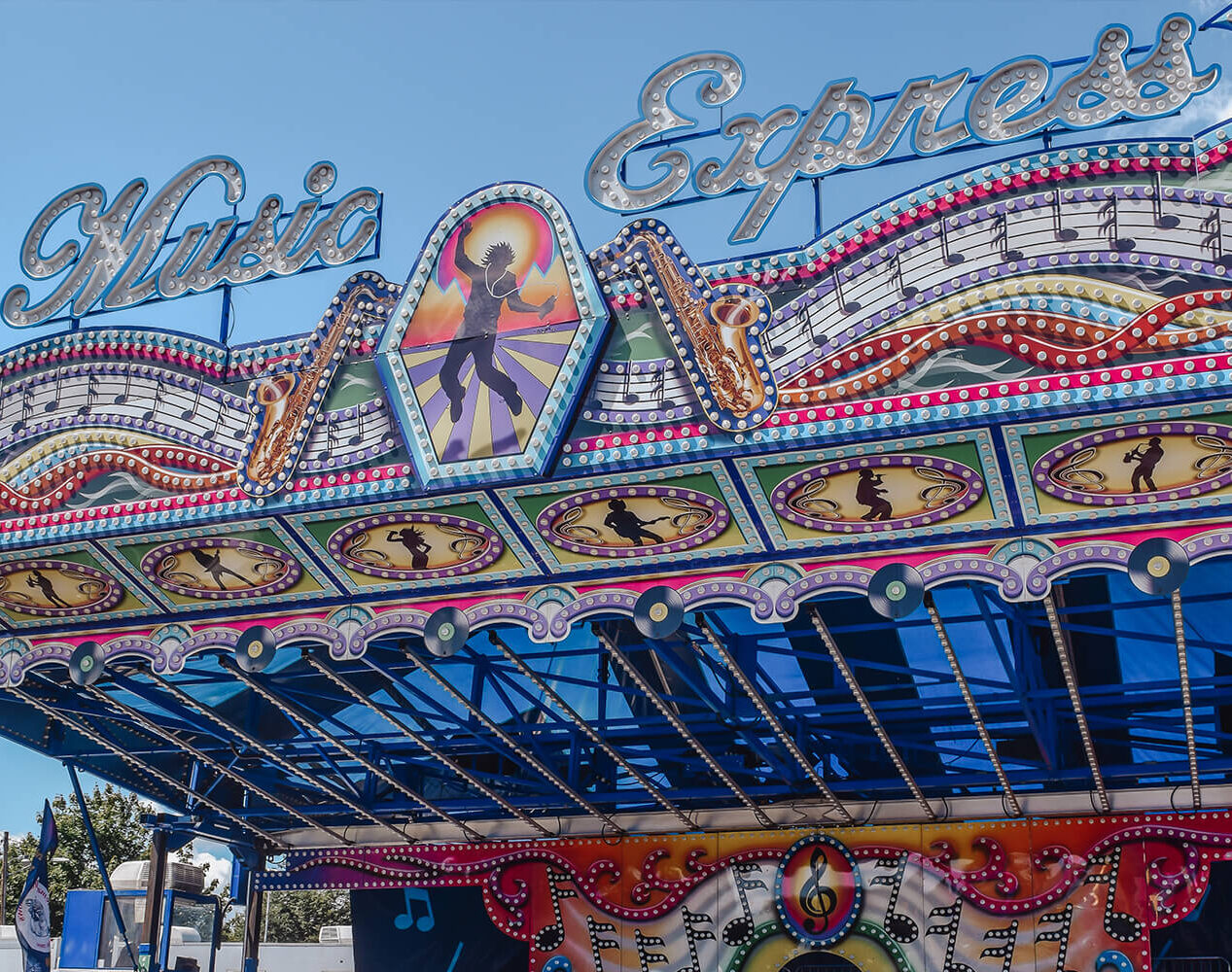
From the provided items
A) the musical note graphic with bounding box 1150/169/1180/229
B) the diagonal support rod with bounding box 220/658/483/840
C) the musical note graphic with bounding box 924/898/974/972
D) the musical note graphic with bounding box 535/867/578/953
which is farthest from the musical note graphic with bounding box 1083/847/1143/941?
the musical note graphic with bounding box 1150/169/1180/229

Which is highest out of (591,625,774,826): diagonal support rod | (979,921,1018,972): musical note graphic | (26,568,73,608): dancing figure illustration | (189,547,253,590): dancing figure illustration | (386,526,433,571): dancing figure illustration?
(26,568,73,608): dancing figure illustration

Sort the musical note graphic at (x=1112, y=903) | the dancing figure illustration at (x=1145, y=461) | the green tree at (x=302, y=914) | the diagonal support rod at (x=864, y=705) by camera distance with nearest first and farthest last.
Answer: the dancing figure illustration at (x=1145, y=461) < the diagonal support rod at (x=864, y=705) < the musical note graphic at (x=1112, y=903) < the green tree at (x=302, y=914)

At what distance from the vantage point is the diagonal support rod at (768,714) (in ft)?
35.4

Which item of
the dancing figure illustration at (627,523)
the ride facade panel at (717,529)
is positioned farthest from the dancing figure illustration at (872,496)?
the dancing figure illustration at (627,523)

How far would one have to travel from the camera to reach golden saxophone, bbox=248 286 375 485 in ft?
35.5

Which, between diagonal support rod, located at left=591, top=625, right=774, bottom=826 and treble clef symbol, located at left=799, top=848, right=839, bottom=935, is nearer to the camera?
diagonal support rod, located at left=591, top=625, right=774, bottom=826

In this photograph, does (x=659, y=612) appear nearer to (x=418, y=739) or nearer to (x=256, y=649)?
(x=256, y=649)

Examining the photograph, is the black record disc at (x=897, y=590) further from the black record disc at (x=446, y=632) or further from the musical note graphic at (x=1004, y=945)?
the musical note graphic at (x=1004, y=945)

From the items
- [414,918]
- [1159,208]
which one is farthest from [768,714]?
[414,918]

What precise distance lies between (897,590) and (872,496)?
0.63m

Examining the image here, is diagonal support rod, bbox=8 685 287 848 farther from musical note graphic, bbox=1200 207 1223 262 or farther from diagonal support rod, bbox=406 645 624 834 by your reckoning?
musical note graphic, bbox=1200 207 1223 262

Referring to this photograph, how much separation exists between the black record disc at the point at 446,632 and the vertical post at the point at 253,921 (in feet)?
26.3

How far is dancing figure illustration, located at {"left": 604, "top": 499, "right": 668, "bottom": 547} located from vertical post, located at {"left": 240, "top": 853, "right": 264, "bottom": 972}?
929 centimetres

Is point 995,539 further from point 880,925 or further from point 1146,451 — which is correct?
point 880,925
